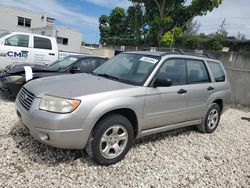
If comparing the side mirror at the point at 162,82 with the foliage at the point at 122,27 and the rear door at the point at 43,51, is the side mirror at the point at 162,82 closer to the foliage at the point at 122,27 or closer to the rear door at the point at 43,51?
the rear door at the point at 43,51

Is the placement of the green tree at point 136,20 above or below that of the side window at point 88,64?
above

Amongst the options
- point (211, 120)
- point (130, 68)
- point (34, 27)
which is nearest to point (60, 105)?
point (130, 68)

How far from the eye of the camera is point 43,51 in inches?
357

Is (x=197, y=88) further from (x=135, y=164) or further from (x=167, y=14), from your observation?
(x=167, y=14)

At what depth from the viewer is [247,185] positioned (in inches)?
140

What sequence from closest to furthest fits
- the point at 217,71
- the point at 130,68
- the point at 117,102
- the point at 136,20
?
the point at 117,102 → the point at 130,68 → the point at 217,71 → the point at 136,20

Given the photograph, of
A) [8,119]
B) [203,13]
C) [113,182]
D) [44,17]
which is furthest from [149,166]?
[44,17]

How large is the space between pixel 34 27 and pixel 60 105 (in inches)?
1147

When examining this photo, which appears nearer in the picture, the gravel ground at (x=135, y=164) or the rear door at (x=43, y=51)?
the gravel ground at (x=135, y=164)

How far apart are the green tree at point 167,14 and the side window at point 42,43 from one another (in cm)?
1652

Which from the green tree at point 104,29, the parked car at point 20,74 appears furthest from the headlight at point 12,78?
the green tree at point 104,29

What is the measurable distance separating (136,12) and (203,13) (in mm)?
7610

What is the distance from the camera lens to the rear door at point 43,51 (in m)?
8.95

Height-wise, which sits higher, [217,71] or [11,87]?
[217,71]
